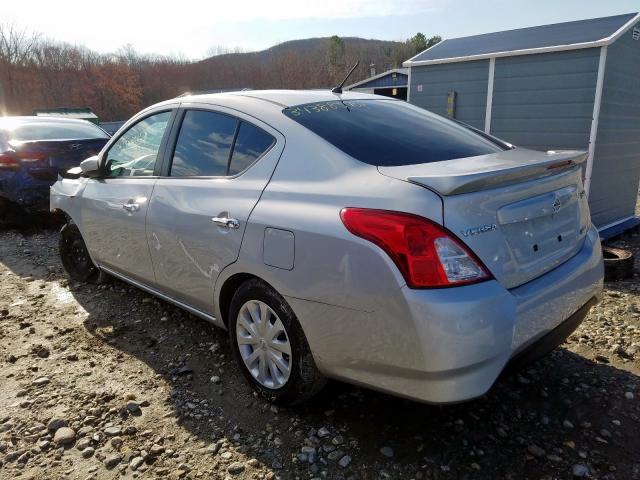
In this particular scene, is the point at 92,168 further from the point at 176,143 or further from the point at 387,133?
the point at 387,133

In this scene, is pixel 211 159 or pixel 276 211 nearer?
pixel 276 211

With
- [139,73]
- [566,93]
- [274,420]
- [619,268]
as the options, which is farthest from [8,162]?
[139,73]

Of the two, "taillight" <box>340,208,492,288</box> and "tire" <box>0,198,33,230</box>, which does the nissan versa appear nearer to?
"taillight" <box>340,208,492,288</box>

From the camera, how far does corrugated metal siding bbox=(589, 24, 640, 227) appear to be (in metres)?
5.42

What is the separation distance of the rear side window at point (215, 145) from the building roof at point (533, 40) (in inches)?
177

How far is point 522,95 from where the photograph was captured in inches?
232

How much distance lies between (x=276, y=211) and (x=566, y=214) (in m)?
1.40

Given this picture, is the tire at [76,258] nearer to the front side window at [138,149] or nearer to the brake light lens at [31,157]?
the front side window at [138,149]

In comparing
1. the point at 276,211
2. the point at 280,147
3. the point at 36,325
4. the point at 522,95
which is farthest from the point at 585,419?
the point at 522,95

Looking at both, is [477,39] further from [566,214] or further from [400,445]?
[400,445]

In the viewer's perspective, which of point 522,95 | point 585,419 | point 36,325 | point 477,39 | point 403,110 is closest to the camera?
point 585,419

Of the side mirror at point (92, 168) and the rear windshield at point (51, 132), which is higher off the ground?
the rear windshield at point (51, 132)

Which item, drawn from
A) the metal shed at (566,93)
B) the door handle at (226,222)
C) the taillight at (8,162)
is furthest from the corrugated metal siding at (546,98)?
the taillight at (8,162)

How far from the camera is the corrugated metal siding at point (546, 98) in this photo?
17.7ft
